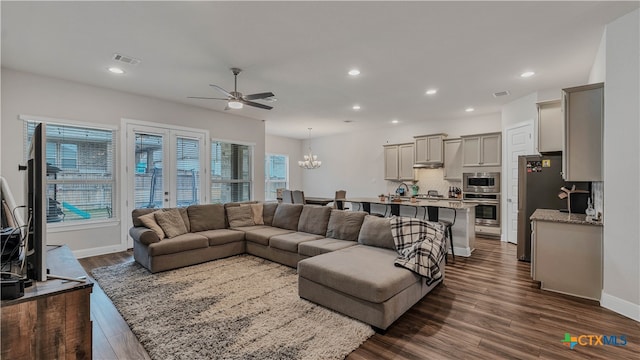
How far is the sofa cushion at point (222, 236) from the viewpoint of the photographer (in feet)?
14.1

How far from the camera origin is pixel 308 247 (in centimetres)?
372

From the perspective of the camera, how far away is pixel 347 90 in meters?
4.89

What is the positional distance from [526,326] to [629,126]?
7.10 feet

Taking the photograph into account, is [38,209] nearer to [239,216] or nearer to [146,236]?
[146,236]

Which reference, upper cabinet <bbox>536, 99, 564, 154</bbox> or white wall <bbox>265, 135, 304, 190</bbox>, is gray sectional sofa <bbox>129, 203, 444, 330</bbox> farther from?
white wall <bbox>265, 135, 304, 190</bbox>

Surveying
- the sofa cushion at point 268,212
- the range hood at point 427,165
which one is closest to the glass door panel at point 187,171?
the sofa cushion at point 268,212

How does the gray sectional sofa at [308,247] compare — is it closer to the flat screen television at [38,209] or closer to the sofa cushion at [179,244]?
the sofa cushion at [179,244]

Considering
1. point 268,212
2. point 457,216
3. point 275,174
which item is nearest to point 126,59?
point 268,212

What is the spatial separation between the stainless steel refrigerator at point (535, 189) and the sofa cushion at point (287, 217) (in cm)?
357

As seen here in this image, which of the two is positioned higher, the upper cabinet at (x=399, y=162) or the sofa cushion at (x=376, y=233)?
the upper cabinet at (x=399, y=162)

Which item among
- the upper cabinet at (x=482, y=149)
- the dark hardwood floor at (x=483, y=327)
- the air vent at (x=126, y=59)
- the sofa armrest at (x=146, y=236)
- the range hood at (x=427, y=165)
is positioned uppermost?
the air vent at (x=126, y=59)

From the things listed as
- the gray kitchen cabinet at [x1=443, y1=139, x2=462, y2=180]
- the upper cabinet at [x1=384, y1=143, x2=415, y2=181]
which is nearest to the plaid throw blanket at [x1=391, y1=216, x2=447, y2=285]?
the gray kitchen cabinet at [x1=443, y1=139, x2=462, y2=180]

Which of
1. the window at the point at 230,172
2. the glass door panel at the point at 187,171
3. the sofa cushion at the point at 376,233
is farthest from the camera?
the window at the point at 230,172

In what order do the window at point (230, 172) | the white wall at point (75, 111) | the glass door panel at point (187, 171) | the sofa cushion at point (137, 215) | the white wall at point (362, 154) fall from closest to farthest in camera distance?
the white wall at point (75, 111)
the sofa cushion at point (137, 215)
the glass door panel at point (187, 171)
the window at point (230, 172)
the white wall at point (362, 154)
